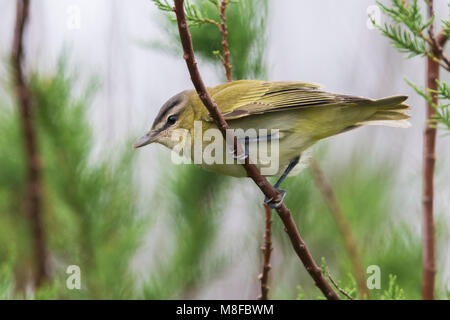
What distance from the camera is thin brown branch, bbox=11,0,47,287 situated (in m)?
1.62

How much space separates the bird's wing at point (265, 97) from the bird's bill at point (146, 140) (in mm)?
245

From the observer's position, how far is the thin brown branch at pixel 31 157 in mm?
1615

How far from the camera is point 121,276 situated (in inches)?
66.6

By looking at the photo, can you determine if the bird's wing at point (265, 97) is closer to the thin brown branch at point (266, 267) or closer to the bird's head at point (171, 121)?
the bird's head at point (171, 121)

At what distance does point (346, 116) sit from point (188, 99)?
0.59 metres

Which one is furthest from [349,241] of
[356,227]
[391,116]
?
[391,116]

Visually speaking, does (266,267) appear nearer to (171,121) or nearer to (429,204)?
(429,204)

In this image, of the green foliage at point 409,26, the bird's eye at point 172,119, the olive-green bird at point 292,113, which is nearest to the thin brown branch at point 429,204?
the green foliage at point 409,26

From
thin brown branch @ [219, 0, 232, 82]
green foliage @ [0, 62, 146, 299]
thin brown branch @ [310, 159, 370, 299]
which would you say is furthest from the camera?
green foliage @ [0, 62, 146, 299]

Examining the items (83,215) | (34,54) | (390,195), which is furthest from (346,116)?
(34,54)

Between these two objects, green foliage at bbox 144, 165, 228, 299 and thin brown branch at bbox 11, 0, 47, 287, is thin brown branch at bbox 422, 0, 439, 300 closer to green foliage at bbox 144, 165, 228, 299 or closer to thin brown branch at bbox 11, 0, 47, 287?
green foliage at bbox 144, 165, 228, 299

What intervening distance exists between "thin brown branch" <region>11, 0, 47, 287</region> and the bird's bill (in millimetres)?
304

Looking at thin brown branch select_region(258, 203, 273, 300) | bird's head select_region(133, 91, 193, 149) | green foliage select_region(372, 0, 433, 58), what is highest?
green foliage select_region(372, 0, 433, 58)

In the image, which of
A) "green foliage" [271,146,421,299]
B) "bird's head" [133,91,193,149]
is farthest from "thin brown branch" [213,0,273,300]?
"bird's head" [133,91,193,149]
